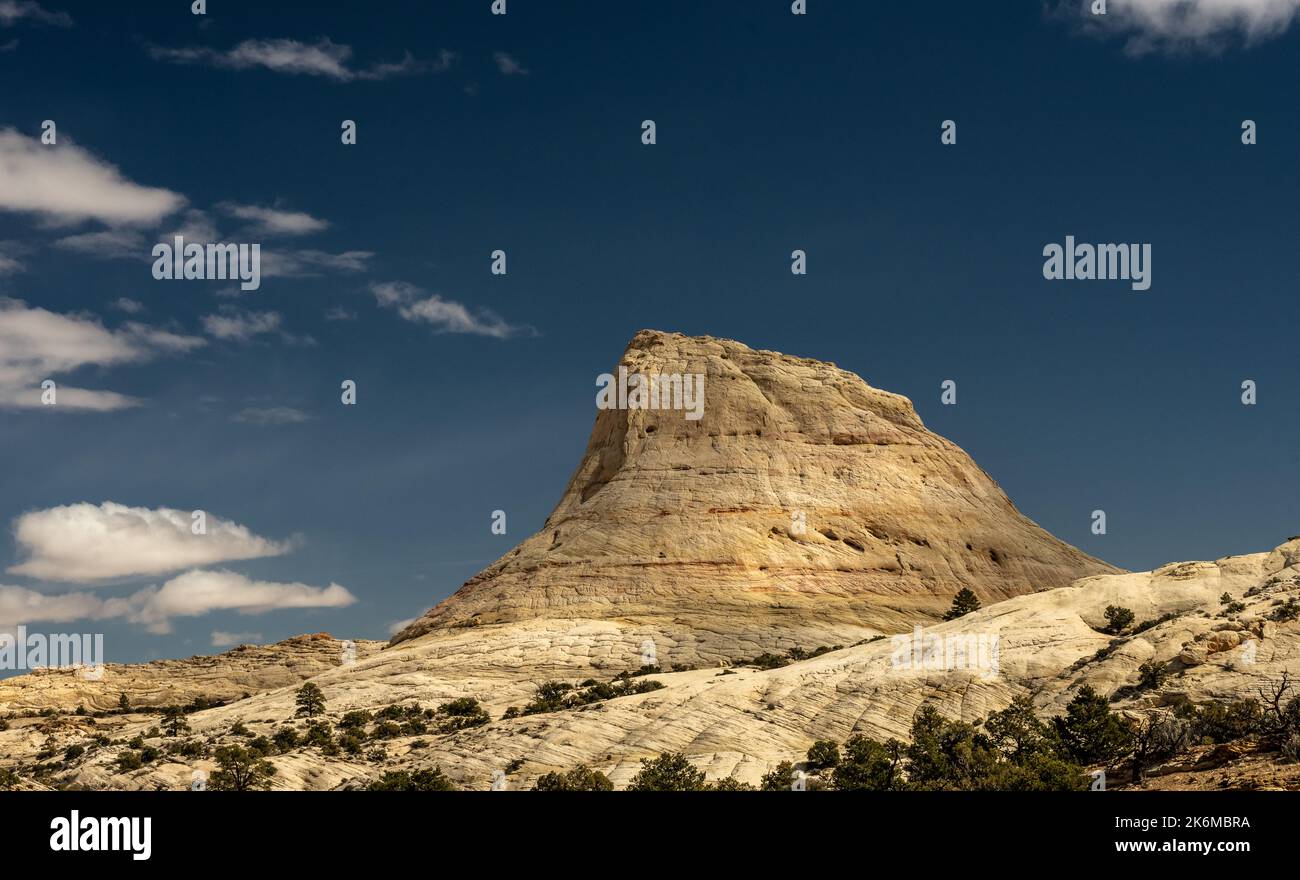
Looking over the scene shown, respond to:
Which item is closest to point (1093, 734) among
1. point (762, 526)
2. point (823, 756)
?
point (823, 756)

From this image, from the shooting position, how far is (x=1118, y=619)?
181ft

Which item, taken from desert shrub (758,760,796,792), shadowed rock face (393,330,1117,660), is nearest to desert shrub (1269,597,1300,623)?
desert shrub (758,760,796,792)

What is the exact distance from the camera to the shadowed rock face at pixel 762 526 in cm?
8544

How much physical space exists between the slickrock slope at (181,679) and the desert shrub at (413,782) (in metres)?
61.1

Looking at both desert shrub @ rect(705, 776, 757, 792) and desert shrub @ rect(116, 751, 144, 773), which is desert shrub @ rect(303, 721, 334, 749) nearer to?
desert shrub @ rect(116, 751, 144, 773)

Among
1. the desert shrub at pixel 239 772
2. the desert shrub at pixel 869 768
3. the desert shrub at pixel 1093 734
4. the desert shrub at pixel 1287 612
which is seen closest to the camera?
the desert shrub at pixel 869 768

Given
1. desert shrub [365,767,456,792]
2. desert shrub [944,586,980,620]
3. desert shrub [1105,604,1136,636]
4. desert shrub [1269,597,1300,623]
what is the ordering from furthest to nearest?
desert shrub [944,586,980,620], desert shrub [1105,604,1136,636], desert shrub [1269,597,1300,623], desert shrub [365,767,456,792]

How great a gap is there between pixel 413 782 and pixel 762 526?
187 feet

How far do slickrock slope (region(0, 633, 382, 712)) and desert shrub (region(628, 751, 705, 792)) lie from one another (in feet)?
216

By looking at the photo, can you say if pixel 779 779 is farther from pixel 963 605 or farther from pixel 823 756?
pixel 963 605

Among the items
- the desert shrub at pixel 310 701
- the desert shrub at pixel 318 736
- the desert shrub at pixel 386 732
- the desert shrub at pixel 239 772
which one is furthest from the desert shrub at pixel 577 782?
the desert shrub at pixel 310 701

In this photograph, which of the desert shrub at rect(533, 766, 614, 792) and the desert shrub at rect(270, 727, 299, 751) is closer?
the desert shrub at rect(533, 766, 614, 792)

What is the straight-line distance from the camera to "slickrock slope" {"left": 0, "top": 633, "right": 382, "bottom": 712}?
104 m

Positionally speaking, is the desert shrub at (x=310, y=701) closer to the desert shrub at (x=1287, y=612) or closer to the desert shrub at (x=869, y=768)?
the desert shrub at (x=869, y=768)
